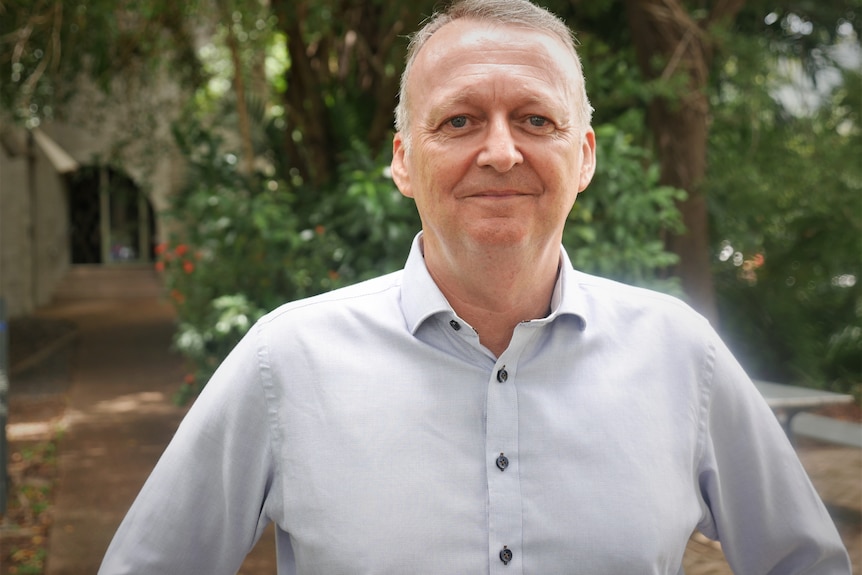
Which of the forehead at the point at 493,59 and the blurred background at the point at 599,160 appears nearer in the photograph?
the forehead at the point at 493,59

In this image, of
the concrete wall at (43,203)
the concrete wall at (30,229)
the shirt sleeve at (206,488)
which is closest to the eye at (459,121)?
the shirt sleeve at (206,488)

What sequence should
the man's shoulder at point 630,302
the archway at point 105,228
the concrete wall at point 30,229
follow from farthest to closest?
the archway at point 105,228
the concrete wall at point 30,229
the man's shoulder at point 630,302

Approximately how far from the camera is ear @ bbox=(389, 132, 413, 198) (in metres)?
1.83

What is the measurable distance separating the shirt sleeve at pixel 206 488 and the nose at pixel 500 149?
0.55 meters

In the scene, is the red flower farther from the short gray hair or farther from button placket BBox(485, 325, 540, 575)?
button placket BBox(485, 325, 540, 575)

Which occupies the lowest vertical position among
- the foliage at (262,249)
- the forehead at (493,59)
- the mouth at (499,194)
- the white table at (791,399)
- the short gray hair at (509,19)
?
the white table at (791,399)

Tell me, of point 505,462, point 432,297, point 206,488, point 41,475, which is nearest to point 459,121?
point 432,297

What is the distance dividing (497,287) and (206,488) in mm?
620

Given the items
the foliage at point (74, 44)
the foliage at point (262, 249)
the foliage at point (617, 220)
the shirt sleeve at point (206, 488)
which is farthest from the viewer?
the foliage at point (74, 44)

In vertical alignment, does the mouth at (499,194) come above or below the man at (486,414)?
above

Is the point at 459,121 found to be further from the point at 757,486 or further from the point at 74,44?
the point at 74,44

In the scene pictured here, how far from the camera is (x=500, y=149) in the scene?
62.6 inches

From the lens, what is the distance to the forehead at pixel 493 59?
5.35 feet

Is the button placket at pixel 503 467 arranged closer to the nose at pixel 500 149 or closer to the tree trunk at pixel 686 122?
the nose at pixel 500 149
